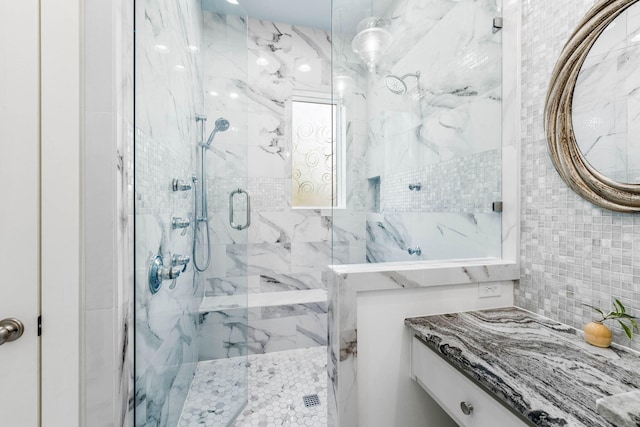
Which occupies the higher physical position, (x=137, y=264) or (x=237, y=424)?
(x=137, y=264)

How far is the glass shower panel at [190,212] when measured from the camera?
103 centimetres

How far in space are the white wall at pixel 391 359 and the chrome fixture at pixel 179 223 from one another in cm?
99

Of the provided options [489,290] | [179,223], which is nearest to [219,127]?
[179,223]

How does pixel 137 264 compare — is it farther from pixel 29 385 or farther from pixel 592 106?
pixel 592 106

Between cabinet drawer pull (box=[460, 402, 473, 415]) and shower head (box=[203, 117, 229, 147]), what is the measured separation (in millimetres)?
1825

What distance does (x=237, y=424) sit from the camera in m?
1.51

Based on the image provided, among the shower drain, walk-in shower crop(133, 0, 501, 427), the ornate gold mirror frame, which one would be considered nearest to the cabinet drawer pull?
walk-in shower crop(133, 0, 501, 427)

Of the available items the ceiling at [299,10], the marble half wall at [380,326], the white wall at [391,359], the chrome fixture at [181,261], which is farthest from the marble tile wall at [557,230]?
the chrome fixture at [181,261]

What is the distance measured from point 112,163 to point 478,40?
1635 millimetres

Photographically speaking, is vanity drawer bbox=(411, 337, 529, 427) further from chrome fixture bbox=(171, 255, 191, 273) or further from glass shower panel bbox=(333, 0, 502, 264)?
chrome fixture bbox=(171, 255, 191, 273)

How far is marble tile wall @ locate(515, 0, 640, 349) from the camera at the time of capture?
894 mm

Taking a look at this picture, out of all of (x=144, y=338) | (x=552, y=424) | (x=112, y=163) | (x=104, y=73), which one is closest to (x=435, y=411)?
(x=552, y=424)

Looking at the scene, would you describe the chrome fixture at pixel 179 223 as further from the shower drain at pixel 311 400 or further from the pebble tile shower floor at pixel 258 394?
the shower drain at pixel 311 400

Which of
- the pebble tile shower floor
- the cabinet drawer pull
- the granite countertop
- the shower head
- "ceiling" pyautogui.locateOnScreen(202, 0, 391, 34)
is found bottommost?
the pebble tile shower floor
